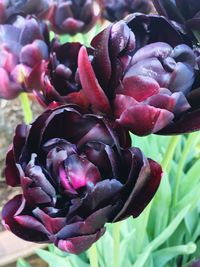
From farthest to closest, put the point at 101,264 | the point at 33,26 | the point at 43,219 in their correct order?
1. the point at 101,264
2. the point at 33,26
3. the point at 43,219

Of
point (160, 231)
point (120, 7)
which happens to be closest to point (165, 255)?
point (160, 231)

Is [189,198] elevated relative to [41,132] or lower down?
lower down

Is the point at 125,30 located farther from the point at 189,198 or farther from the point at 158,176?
the point at 189,198

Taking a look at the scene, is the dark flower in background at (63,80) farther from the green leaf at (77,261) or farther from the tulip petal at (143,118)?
the green leaf at (77,261)

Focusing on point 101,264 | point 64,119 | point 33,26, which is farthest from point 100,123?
point 101,264

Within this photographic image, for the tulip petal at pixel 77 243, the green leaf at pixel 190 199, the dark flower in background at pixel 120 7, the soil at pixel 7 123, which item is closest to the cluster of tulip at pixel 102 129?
Answer: the tulip petal at pixel 77 243

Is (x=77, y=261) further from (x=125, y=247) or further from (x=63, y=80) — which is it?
(x=63, y=80)
